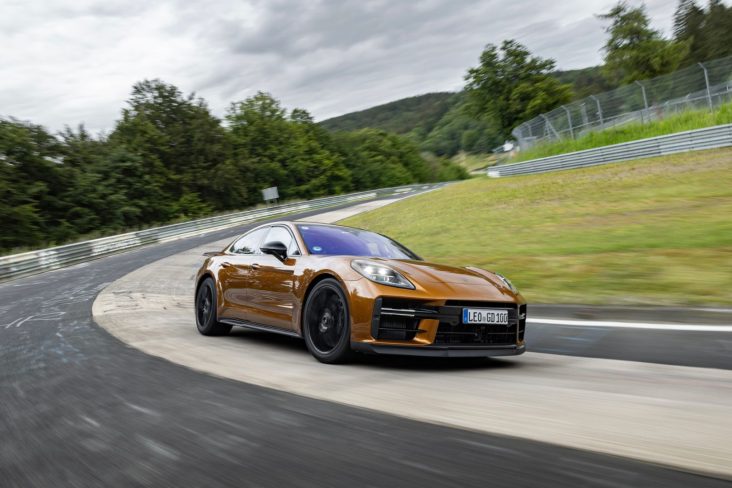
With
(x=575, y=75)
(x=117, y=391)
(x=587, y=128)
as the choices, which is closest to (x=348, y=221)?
(x=587, y=128)

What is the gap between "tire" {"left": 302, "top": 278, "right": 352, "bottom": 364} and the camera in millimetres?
5160

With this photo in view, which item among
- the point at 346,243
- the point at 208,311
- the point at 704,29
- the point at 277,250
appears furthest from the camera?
the point at 704,29

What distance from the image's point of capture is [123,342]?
7.06 meters

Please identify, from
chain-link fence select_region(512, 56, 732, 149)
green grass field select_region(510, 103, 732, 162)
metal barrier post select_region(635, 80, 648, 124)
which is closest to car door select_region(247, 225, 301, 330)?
green grass field select_region(510, 103, 732, 162)

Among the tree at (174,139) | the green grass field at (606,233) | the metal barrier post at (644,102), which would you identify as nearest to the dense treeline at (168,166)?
the tree at (174,139)

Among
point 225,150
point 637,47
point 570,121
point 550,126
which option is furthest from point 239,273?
point 225,150

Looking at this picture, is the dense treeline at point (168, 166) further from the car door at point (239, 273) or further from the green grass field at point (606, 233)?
the car door at point (239, 273)

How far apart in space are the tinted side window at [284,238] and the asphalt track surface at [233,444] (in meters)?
1.52

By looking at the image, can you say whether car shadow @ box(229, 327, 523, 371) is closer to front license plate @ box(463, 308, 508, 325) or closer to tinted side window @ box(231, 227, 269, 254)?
front license plate @ box(463, 308, 508, 325)

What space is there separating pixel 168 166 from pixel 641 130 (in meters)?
46.1

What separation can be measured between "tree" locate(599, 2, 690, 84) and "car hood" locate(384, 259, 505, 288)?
176 feet

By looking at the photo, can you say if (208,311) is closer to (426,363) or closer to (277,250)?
(277,250)

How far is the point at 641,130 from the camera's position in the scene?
92.1ft

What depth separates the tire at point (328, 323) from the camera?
5160 mm
